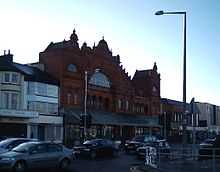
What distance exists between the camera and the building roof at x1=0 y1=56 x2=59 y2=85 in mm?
53994

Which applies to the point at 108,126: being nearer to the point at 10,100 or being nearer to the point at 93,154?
the point at 10,100

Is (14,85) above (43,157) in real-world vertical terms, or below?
above

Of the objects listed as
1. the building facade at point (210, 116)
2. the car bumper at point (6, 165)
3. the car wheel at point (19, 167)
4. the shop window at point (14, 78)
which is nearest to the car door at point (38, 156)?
the car wheel at point (19, 167)

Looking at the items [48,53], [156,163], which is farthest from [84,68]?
[156,163]

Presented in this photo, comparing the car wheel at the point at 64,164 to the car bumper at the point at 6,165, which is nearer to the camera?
the car bumper at the point at 6,165

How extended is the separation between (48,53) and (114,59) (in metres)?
13.0

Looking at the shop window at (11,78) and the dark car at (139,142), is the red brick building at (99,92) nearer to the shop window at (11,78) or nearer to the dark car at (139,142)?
the shop window at (11,78)

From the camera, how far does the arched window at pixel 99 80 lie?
6800 cm

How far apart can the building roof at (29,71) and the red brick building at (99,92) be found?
1.83 m

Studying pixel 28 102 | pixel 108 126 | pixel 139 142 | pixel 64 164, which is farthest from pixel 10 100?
pixel 64 164

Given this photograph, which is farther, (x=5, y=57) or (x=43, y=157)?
(x=5, y=57)

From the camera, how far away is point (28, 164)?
22422 mm

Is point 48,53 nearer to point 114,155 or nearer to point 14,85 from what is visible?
point 14,85

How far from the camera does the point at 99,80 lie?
70.0m
